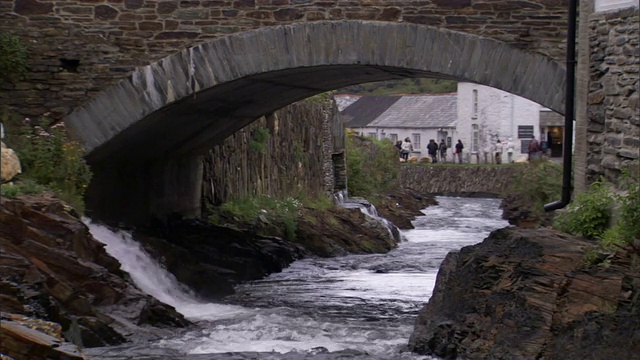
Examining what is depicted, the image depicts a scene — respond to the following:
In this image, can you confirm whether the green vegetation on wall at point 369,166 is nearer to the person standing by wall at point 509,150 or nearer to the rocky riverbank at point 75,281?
the rocky riverbank at point 75,281

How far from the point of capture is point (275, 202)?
22.2m

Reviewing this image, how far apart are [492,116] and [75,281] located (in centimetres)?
4029

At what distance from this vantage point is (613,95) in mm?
11445

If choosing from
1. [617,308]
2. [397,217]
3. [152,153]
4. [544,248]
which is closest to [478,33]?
[544,248]

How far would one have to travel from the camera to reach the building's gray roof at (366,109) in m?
60.0

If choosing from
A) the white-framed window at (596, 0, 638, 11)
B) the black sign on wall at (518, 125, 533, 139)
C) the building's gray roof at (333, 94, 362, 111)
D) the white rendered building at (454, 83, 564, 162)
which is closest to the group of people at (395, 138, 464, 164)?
the white rendered building at (454, 83, 564, 162)

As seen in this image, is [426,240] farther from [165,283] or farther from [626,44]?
[626,44]

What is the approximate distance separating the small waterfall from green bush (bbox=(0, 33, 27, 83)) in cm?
1155

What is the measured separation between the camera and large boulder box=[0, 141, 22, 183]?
12289mm

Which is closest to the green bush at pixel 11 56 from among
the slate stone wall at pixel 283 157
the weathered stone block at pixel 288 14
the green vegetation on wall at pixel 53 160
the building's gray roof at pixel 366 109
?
the green vegetation on wall at pixel 53 160

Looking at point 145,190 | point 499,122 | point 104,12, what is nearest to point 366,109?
point 499,122

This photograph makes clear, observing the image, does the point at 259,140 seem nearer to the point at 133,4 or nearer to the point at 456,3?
the point at 133,4

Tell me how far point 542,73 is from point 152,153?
6.94 meters

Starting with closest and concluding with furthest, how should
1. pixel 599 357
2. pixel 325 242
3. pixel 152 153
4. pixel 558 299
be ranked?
1. pixel 599 357
2. pixel 558 299
3. pixel 152 153
4. pixel 325 242
